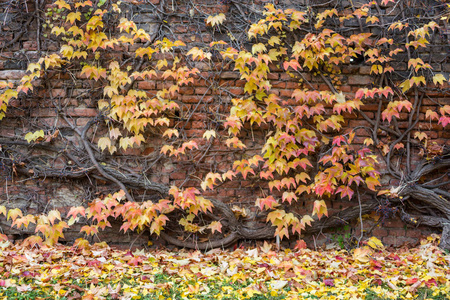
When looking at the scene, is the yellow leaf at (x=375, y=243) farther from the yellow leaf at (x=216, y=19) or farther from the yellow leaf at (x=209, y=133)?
the yellow leaf at (x=216, y=19)

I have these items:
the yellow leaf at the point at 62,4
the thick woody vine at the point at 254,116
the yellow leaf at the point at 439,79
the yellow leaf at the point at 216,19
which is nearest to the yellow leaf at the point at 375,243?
the thick woody vine at the point at 254,116

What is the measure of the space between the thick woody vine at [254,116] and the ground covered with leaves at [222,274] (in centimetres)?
42

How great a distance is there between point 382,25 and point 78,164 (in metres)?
3.32

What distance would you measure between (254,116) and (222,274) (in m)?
1.50

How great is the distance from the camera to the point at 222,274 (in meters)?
2.65

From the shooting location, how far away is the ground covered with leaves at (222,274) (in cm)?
228

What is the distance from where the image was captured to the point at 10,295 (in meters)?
2.17

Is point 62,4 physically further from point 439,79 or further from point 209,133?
point 439,79

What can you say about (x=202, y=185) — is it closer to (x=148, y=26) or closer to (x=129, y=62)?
(x=129, y=62)

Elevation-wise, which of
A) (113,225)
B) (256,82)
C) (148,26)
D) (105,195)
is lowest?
(113,225)

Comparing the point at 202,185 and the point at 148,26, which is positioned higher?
the point at 148,26

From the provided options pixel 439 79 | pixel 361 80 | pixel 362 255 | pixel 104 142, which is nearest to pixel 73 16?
pixel 104 142

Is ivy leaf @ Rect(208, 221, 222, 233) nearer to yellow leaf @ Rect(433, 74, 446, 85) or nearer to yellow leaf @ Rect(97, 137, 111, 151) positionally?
yellow leaf @ Rect(97, 137, 111, 151)

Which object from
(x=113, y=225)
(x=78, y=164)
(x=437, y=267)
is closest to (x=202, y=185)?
(x=113, y=225)
